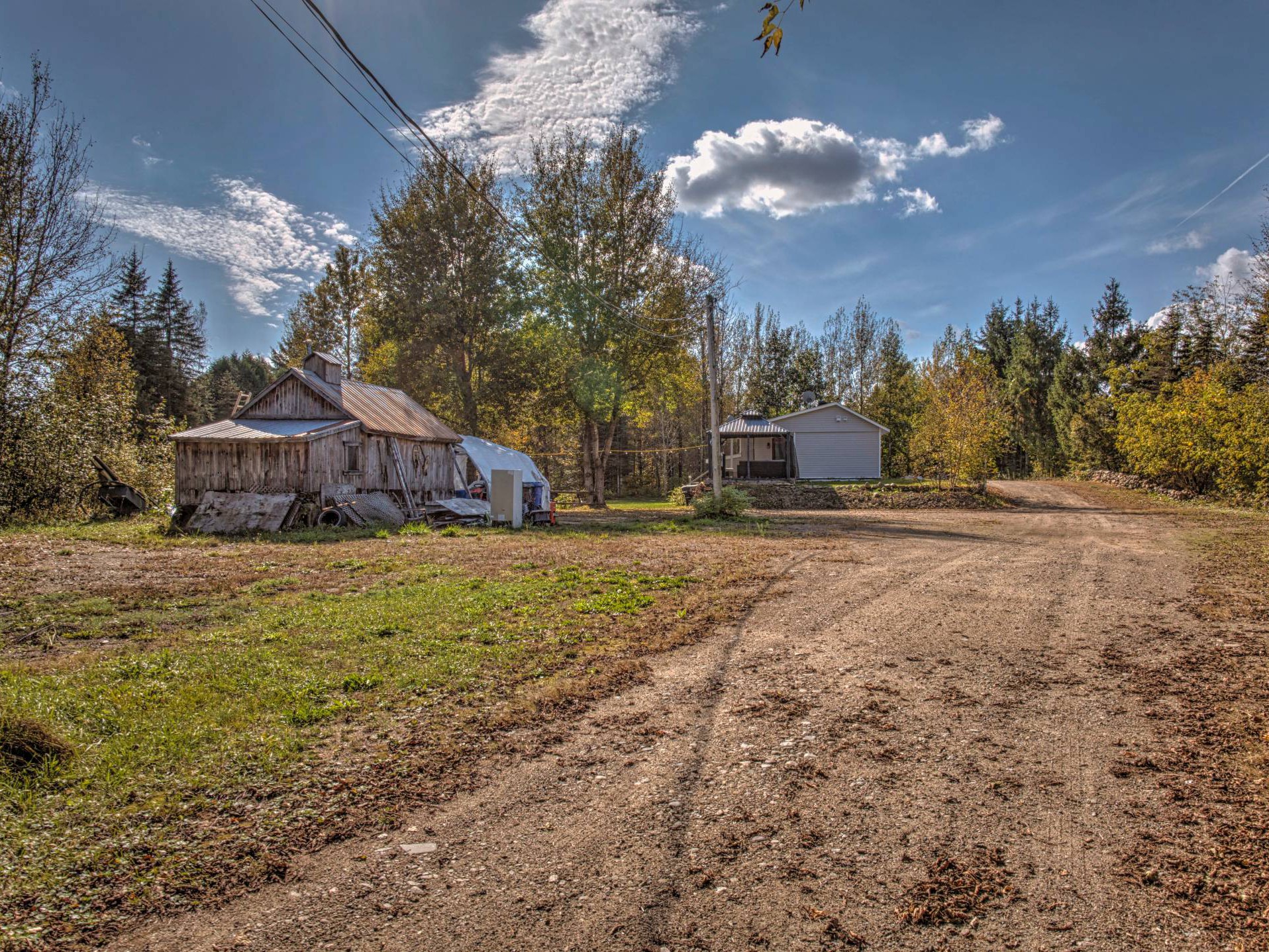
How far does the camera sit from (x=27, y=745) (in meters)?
3.33

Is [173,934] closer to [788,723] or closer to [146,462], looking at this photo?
[788,723]

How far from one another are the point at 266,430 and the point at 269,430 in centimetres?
7

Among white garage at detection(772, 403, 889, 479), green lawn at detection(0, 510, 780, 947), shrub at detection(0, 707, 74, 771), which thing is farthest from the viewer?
white garage at detection(772, 403, 889, 479)

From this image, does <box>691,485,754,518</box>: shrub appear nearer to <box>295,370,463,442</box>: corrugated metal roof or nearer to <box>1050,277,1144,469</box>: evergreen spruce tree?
<box>295,370,463,442</box>: corrugated metal roof

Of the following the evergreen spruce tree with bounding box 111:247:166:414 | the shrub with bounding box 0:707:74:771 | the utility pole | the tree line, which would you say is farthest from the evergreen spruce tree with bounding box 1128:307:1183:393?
the evergreen spruce tree with bounding box 111:247:166:414

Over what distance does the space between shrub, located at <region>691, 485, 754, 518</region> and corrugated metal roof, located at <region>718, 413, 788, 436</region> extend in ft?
44.4

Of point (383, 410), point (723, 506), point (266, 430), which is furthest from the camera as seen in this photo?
point (383, 410)

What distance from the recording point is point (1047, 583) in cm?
869

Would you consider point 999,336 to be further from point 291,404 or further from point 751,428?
point 291,404

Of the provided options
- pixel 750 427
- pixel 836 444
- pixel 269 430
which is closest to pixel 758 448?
pixel 750 427

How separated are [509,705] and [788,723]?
1828mm

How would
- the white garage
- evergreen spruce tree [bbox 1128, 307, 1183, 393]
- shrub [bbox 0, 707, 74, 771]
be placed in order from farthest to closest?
the white garage < evergreen spruce tree [bbox 1128, 307, 1183, 393] < shrub [bbox 0, 707, 74, 771]

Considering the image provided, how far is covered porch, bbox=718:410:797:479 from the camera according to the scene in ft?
113

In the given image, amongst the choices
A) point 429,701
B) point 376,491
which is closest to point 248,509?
point 376,491
